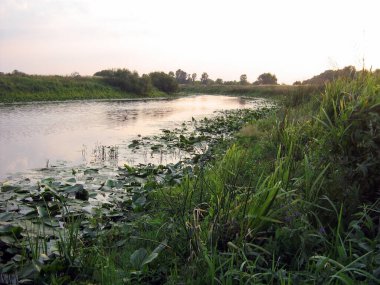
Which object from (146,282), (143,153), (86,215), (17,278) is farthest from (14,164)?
(146,282)

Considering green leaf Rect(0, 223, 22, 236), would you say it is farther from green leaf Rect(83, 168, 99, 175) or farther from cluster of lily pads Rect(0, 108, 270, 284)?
green leaf Rect(83, 168, 99, 175)

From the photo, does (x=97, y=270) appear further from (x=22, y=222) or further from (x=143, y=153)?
(x=143, y=153)

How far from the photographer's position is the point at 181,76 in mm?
120875

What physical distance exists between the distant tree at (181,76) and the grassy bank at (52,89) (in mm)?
72997

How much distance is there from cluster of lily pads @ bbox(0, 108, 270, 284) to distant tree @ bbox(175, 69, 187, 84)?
112644 millimetres

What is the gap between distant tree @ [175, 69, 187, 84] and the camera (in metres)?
118

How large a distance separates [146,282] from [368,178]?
2155 mm

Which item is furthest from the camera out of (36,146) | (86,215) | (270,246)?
(36,146)

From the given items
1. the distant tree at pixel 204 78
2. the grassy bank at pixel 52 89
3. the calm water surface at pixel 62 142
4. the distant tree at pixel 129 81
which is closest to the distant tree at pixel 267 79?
the distant tree at pixel 204 78

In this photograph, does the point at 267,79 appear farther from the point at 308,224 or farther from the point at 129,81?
the point at 308,224

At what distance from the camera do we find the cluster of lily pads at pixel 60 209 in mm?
3047

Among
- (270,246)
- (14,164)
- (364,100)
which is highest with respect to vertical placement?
(364,100)

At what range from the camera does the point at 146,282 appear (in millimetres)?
2818

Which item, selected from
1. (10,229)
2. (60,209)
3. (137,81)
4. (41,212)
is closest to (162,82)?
(137,81)
